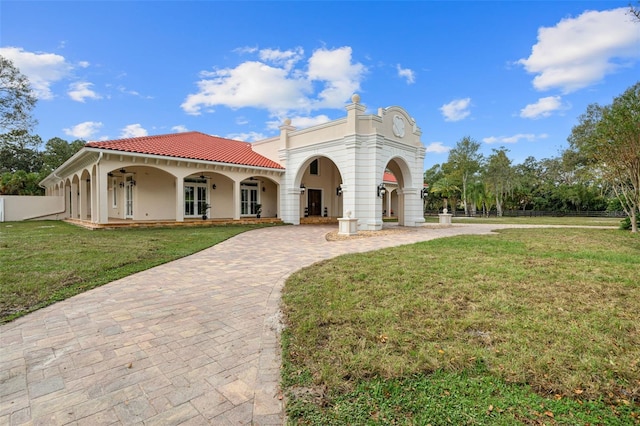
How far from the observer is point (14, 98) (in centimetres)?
1800

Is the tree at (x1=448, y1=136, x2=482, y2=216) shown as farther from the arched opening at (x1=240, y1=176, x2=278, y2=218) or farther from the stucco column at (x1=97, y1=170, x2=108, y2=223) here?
the stucco column at (x1=97, y1=170, x2=108, y2=223)

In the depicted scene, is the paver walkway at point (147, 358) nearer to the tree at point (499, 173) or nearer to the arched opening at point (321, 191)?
Answer: the arched opening at point (321, 191)

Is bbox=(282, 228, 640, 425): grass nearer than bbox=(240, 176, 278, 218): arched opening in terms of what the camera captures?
Yes

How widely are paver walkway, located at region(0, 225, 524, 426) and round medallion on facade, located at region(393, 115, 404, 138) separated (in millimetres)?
13067

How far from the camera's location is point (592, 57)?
558 inches

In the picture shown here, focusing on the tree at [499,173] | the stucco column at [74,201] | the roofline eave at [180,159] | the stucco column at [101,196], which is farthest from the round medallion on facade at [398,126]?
the tree at [499,173]

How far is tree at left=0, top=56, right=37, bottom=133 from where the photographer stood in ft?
57.6

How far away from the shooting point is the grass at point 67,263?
15.0 feet

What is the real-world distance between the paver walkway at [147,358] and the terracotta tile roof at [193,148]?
11.2 m

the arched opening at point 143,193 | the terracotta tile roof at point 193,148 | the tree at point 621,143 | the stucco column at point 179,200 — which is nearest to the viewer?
the tree at point 621,143

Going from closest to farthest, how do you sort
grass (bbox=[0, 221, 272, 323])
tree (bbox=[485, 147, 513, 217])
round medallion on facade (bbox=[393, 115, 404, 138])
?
grass (bbox=[0, 221, 272, 323]) < round medallion on facade (bbox=[393, 115, 404, 138]) < tree (bbox=[485, 147, 513, 217])

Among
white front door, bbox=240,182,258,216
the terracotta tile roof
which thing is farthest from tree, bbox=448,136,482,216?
white front door, bbox=240,182,258,216

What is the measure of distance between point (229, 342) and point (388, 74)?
61.6 feet

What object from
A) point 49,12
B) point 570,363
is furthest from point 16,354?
point 49,12
